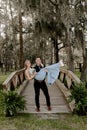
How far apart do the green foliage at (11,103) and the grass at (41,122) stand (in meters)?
0.16

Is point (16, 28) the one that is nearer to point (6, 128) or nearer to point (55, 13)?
point (55, 13)

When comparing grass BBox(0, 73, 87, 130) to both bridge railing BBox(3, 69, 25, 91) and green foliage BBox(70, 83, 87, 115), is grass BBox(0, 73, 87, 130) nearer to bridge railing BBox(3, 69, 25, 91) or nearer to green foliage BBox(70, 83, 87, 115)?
green foliage BBox(70, 83, 87, 115)

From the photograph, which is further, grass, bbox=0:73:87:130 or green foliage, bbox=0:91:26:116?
green foliage, bbox=0:91:26:116

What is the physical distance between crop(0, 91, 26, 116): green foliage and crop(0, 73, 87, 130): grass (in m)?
0.16

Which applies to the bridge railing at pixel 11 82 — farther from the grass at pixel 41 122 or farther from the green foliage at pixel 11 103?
the grass at pixel 41 122

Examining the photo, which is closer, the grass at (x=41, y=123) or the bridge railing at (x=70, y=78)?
the grass at (x=41, y=123)

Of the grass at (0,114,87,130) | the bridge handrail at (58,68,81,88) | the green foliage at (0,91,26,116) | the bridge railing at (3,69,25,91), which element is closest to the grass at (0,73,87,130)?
the grass at (0,114,87,130)

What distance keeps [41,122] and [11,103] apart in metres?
1.08

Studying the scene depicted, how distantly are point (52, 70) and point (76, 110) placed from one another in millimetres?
1294

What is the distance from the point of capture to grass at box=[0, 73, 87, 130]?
682cm

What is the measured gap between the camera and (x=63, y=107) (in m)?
8.95

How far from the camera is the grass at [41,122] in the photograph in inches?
269

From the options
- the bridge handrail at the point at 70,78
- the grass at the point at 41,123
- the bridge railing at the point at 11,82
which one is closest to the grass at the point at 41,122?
the grass at the point at 41,123

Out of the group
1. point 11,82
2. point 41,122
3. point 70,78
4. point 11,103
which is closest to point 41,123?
point 41,122
